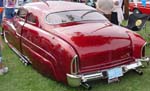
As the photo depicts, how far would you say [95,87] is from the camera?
5438mm

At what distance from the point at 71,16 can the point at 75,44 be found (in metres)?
1.30

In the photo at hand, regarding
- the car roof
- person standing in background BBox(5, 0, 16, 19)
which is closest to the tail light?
the car roof

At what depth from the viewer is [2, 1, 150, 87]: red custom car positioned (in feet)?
16.5

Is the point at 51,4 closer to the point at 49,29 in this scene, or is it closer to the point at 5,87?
the point at 49,29

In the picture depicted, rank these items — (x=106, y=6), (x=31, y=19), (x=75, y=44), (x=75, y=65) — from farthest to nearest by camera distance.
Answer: (x=106, y=6)
(x=31, y=19)
(x=75, y=44)
(x=75, y=65)

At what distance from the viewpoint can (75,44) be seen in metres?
5.11

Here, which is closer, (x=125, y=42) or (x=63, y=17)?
(x=125, y=42)

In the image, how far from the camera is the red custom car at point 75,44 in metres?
5.03

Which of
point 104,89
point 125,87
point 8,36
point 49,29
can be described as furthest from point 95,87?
point 8,36

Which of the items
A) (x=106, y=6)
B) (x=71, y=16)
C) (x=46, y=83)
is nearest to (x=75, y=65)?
(x=46, y=83)

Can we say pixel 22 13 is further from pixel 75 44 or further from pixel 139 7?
pixel 139 7

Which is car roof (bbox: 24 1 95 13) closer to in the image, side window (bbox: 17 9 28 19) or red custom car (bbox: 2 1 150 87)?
red custom car (bbox: 2 1 150 87)

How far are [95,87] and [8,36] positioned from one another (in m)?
3.52

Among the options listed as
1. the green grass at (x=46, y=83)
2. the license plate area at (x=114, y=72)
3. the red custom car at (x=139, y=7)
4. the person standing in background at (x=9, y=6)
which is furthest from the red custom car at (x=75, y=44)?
the red custom car at (x=139, y=7)
